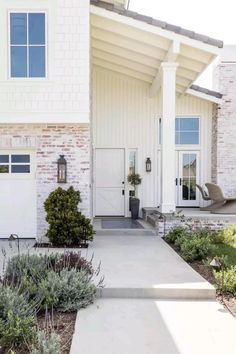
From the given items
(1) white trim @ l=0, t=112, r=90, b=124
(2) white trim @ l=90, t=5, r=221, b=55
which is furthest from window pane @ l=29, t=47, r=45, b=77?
(2) white trim @ l=90, t=5, r=221, b=55

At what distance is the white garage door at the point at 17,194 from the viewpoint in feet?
28.9

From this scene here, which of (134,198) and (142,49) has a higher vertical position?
(142,49)

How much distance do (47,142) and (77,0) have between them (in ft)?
11.6

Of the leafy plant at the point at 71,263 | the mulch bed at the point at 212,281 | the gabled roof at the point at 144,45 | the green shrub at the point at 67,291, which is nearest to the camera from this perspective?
the green shrub at the point at 67,291

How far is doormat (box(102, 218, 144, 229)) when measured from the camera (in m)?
10.1

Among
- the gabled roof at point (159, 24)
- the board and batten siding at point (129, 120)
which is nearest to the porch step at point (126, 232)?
the board and batten siding at point (129, 120)

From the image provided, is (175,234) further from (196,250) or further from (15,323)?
Answer: (15,323)

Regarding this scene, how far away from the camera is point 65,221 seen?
7949 mm

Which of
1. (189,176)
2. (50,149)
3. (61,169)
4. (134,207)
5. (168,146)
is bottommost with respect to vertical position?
(134,207)

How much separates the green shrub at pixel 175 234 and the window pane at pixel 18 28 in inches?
238

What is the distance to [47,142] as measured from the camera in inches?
339

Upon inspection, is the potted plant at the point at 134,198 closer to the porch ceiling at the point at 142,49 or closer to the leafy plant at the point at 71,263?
the porch ceiling at the point at 142,49

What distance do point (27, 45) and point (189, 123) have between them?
6829 millimetres

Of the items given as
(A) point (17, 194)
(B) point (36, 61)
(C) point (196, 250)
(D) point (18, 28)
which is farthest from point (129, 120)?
(C) point (196, 250)
